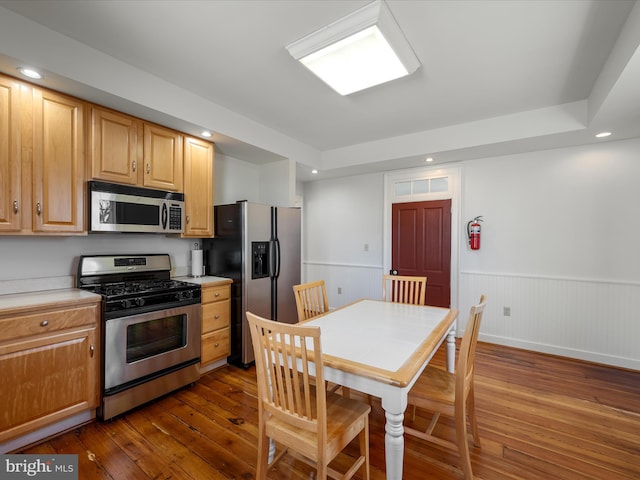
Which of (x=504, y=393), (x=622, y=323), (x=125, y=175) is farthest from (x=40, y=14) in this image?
(x=622, y=323)

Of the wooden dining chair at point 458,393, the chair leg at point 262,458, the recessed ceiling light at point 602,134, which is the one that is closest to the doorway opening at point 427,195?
the recessed ceiling light at point 602,134

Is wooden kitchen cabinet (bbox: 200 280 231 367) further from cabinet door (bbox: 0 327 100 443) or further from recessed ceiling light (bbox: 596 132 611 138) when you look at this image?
recessed ceiling light (bbox: 596 132 611 138)

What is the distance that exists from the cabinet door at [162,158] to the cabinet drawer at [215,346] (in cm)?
149

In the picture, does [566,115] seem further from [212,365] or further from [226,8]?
[212,365]

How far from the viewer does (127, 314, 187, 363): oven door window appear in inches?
87.4

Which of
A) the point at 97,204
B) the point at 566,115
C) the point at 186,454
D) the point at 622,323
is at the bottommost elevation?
the point at 186,454

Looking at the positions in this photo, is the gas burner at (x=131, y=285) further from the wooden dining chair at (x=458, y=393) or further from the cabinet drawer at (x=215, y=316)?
the wooden dining chair at (x=458, y=393)

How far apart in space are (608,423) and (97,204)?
418 centimetres

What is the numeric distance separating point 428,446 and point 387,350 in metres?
0.91

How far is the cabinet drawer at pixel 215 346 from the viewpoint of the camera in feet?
9.11

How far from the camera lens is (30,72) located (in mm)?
1832

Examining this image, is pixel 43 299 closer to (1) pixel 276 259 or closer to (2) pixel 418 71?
(1) pixel 276 259

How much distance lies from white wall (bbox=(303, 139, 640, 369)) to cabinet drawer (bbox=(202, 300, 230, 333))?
2998 mm

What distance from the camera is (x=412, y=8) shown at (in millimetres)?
→ 1645
